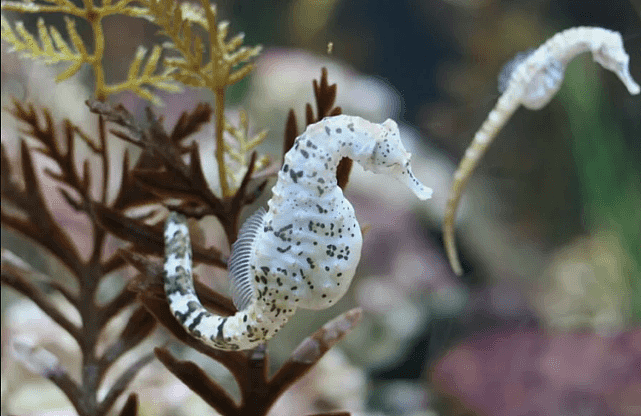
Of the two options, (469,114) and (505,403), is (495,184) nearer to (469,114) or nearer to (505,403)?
(469,114)

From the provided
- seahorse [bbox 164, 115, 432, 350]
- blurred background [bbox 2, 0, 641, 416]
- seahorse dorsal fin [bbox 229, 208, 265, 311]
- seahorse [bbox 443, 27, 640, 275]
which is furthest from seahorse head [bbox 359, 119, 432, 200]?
blurred background [bbox 2, 0, 641, 416]

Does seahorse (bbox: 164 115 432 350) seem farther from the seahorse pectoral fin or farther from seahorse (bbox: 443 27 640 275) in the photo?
seahorse (bbox: 443 27 640 275)

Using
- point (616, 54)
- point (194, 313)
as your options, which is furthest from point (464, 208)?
point (194, 313)

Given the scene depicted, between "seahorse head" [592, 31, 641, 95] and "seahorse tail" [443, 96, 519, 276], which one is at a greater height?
"seahorse head" [592, 31, 641, 95]

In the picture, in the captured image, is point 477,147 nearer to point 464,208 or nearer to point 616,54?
point 616,54

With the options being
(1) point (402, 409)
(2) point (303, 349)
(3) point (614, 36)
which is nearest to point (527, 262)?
(1) point (402, 409)

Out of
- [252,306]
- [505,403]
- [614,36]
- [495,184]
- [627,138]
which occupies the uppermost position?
[614,36]
